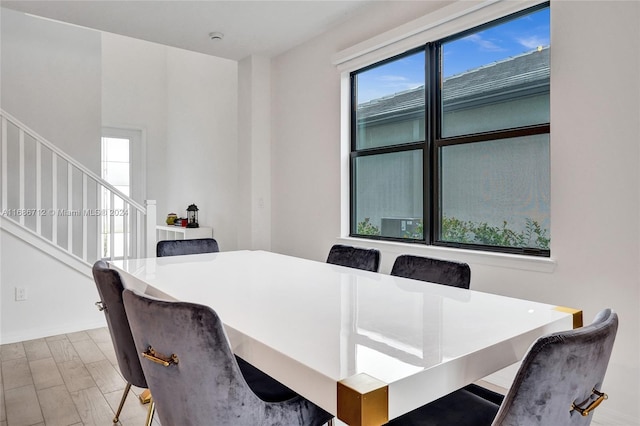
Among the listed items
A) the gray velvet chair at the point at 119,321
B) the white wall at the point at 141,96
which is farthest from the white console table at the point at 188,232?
the gray velvet chair at the point at 119,321

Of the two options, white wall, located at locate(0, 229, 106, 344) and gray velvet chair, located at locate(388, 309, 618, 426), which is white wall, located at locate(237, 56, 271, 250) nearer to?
white wall, located at locate(0, 229, 106, 344)

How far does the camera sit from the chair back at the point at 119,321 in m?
1.57

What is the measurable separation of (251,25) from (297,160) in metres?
1.29

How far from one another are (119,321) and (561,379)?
148cm

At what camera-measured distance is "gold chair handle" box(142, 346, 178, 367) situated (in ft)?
3.35

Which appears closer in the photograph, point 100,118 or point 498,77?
point 498,77

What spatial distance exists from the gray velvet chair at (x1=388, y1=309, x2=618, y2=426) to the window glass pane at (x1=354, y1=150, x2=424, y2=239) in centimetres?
224

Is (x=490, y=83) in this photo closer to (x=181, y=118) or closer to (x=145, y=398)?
(x=145, y=398)

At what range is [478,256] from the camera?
2.66m

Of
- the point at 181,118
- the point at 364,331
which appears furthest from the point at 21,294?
the point at 181,118

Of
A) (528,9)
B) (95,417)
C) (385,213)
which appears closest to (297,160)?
(385,213)

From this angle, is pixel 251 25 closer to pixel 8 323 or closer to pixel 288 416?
pixel 8 323

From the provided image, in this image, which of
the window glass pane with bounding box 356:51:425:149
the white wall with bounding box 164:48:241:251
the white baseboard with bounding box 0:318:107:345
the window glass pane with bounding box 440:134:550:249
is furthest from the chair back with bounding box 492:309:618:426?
the white wall with bounding box 164:48:241:251

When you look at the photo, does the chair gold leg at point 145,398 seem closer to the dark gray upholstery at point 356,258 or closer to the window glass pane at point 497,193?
the dark gray upholstery at point 356,258
